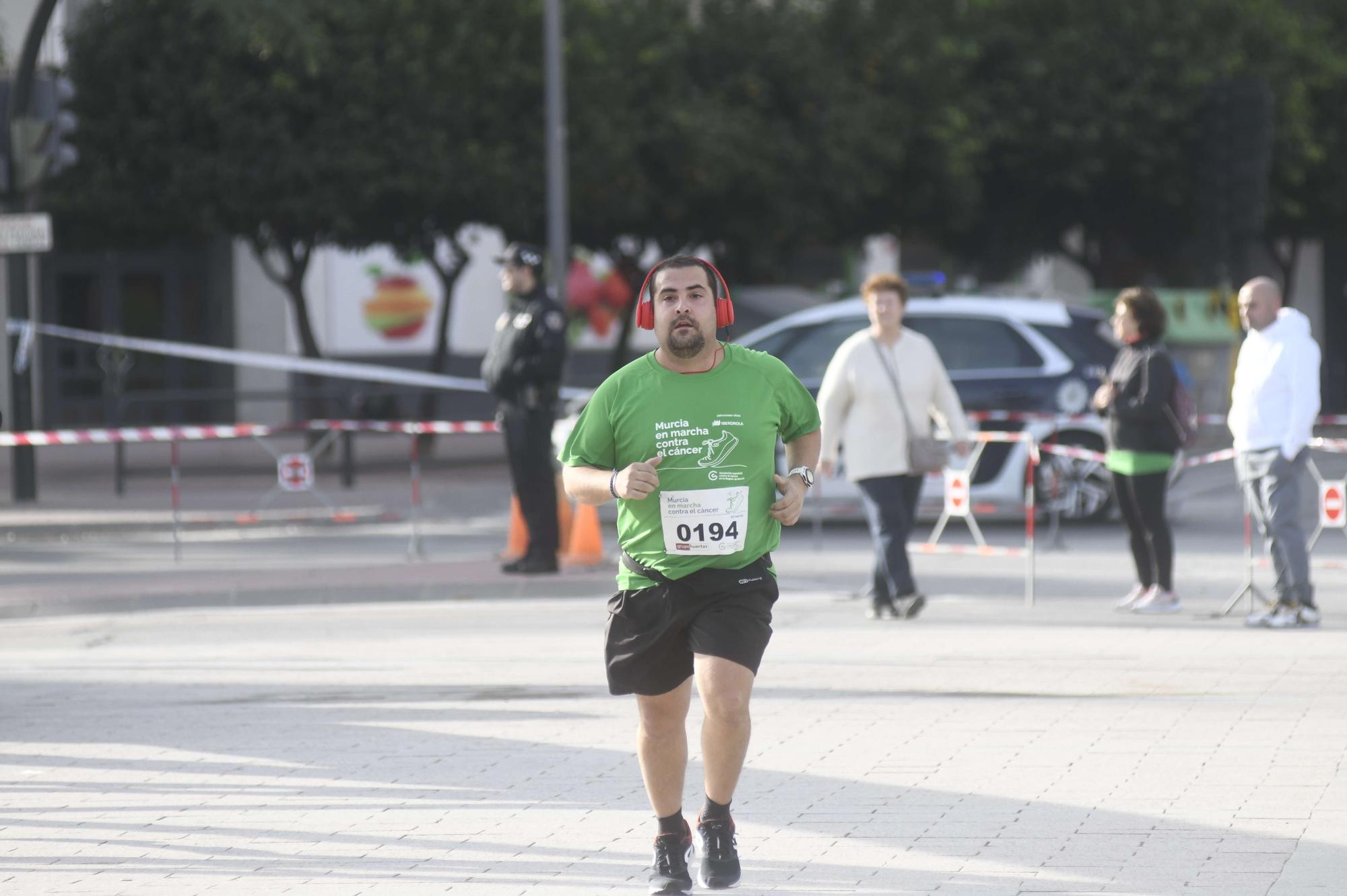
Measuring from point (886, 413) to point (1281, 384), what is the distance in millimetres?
1936

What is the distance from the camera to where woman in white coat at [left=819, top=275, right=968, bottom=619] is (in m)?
10.4

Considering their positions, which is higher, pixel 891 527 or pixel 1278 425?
pixel 1278 425

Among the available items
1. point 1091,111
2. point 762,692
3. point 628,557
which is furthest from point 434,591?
point 1091,111

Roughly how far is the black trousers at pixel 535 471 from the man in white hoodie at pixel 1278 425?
409 centimetres

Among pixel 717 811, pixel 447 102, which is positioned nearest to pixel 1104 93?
pixel 447 102

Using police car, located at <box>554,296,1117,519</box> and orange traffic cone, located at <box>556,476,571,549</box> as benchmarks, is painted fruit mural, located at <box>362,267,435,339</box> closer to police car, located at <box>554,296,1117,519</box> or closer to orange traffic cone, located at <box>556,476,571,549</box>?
police car, located at <box>554,296,1117,519</box>

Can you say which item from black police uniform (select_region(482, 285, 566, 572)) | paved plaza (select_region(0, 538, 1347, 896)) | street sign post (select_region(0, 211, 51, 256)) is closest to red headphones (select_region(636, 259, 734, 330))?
paved plaza (select_region(0, 538, 1347, 896))

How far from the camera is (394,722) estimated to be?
26.2ft

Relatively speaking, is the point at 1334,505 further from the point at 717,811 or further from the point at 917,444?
the point at 717,811

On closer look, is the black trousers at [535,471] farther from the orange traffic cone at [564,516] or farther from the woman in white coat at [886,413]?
the woman in white coat at [886,413]

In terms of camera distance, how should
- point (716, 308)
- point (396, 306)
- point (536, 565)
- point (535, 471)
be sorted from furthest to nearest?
point (396, 306) → point (536, 565) → point (535, 471) → point (716, 308)

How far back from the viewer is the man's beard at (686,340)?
528 centimetres

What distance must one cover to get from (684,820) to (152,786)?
2261 mm

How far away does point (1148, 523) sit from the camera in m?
10.7
